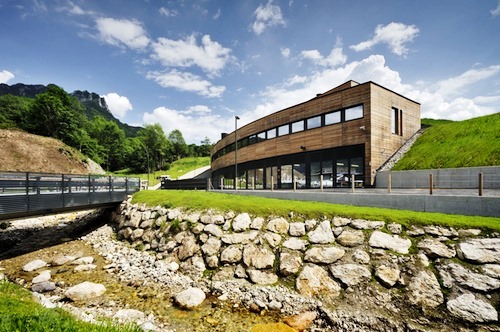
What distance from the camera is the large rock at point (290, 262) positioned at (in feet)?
28.2

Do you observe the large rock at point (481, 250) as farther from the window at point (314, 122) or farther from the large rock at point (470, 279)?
the window at point (314, 122)

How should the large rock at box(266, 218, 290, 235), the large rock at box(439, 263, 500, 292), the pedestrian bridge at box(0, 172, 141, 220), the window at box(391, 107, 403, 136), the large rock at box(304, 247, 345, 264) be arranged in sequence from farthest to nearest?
the window at box(391, 107, 403, 136) < the pedestrian bridge at box(0, 172, 141, 220) < the large rock at box(266, 218, 290, 235) < the large rock at box(304, 247, 345, 264) < the large rock at box(439, 263, 500, 292)

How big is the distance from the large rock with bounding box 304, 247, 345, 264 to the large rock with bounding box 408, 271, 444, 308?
7.23 feet

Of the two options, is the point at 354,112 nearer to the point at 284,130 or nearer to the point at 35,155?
the point at 284,130

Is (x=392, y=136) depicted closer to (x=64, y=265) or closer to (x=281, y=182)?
(x=281, y=182)

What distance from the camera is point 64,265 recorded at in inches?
450

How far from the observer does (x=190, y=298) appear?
7957 mm

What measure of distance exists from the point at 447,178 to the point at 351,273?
1392 centimetres

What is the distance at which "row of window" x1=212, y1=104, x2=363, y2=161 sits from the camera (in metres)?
20.9

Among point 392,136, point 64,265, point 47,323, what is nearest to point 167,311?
point 47,323

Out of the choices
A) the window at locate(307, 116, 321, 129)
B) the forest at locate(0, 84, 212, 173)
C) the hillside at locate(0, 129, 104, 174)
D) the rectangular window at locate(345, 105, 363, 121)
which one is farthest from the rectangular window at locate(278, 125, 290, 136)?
the hillside at locate(0, 129, 104, 174)

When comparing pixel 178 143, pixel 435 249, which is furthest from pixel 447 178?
pixel 178 143

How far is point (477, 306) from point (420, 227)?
252 cm

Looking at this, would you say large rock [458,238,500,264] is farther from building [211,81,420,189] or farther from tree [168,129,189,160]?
tree [168,129,189,160]
